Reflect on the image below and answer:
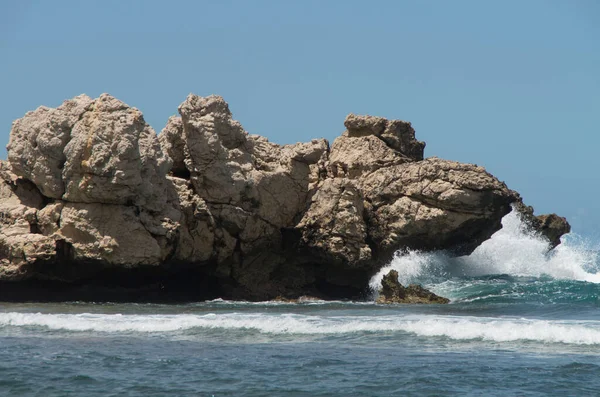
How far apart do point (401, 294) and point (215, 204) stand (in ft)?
19.2

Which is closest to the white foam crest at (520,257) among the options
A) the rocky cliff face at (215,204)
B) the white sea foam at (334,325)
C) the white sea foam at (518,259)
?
the white sea foam at (518,259)

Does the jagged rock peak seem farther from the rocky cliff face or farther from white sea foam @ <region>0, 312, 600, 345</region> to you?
white sea foam @ <region>0, 312, 600, 345</region>

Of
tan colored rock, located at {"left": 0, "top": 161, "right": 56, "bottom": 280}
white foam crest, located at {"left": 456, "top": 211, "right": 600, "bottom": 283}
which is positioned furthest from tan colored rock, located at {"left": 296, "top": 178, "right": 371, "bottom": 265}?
tan colored rock, located at {"left": 0, "top": 161, "right": 56, "bottom": 280}

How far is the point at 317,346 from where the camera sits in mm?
17328

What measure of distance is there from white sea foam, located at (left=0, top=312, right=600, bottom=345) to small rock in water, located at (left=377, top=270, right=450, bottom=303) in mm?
4468

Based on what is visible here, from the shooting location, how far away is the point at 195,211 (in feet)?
Result: 84.6

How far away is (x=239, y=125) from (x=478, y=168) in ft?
23.4

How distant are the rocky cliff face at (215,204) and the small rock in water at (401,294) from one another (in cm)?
97

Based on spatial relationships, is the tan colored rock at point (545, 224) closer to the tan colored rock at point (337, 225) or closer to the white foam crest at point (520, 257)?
the white foam crest at point (520, 257)

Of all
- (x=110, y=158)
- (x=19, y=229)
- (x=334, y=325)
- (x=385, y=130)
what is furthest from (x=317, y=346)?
(x=385, y=130)

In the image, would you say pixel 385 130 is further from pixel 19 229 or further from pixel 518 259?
pixel 19 229

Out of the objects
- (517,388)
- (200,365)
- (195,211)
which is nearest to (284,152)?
(195,211)

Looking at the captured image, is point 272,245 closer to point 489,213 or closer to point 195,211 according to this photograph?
point 195,211

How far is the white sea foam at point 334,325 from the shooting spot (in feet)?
60.8
